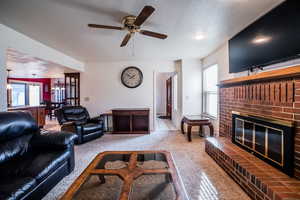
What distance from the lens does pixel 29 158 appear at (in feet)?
6.14

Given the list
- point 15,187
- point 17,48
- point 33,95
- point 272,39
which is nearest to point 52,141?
point 15,187

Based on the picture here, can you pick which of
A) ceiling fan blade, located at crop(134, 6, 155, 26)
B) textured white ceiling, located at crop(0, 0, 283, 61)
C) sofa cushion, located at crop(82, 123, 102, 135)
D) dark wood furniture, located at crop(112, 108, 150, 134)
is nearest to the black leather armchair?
sofa cushion, located at crop(82, 123, 102, 135)

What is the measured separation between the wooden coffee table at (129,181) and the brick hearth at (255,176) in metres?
0.91

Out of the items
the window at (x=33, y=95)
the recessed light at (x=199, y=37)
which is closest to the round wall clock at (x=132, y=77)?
the recessed light at (x=199, y=37)

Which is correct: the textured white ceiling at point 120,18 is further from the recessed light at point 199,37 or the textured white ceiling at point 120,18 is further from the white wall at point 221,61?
the white wall at point 221,61

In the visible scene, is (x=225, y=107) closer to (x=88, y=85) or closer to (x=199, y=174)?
(x=199, y=174)

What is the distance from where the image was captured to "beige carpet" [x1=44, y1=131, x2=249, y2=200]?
6.05 ft

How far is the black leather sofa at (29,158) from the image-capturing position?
1.41 metres

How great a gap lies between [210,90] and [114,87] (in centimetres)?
311

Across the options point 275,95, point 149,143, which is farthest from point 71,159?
point 275,95

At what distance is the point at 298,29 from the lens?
166 centimetres

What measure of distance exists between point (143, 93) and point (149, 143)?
1983mm

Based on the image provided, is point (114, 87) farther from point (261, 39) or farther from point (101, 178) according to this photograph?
point (261, 39)

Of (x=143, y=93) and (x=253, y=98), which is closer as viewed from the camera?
(x=253, y=98)
